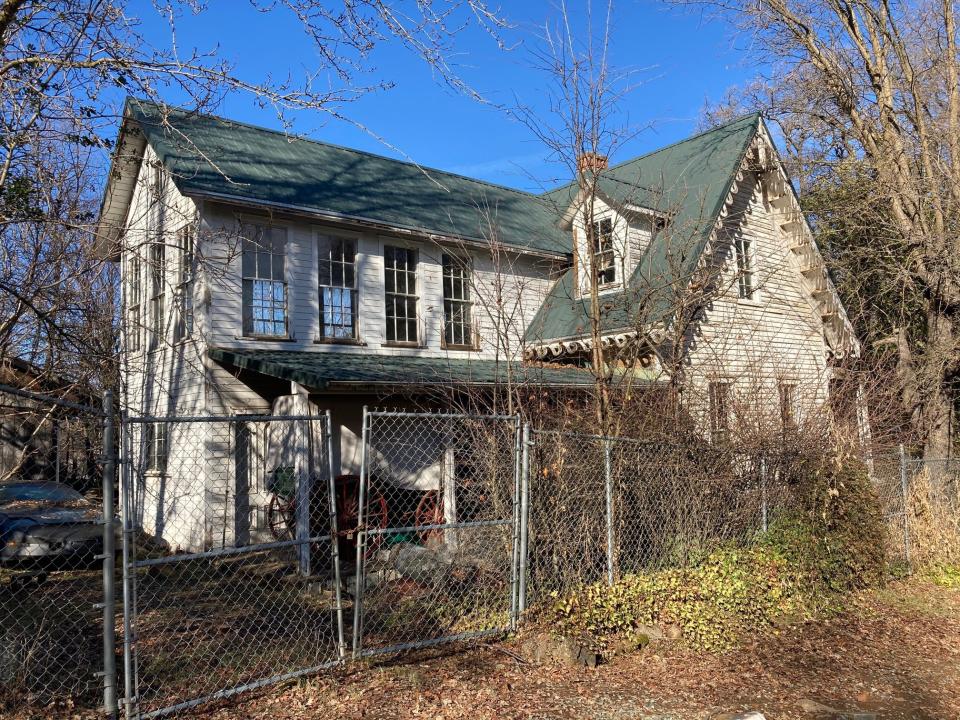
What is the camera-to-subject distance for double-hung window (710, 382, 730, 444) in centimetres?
867

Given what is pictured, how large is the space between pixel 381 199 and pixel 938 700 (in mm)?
11704

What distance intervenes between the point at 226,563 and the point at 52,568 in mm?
2371

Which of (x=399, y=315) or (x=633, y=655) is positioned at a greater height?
(x=399, y=315)

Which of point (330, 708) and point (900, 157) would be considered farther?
point (900, 157)

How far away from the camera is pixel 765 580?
7266 mm

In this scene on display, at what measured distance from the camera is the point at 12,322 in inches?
357

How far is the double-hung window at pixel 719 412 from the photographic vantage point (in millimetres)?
8672

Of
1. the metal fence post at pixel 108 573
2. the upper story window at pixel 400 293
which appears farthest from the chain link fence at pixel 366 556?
the upper story window at pixel 400 293

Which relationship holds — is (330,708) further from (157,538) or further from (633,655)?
(157,538)

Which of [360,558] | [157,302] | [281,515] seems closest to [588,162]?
[360,558]

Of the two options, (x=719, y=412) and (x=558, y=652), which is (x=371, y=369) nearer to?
(x=719, y=412)

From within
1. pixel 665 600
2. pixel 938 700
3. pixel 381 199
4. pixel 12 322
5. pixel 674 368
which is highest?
pixel 381 199

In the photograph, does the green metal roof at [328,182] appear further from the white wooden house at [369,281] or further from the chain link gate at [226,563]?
the chain link gate at [226,563]

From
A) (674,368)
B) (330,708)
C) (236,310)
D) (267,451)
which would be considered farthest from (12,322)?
(674,368)
